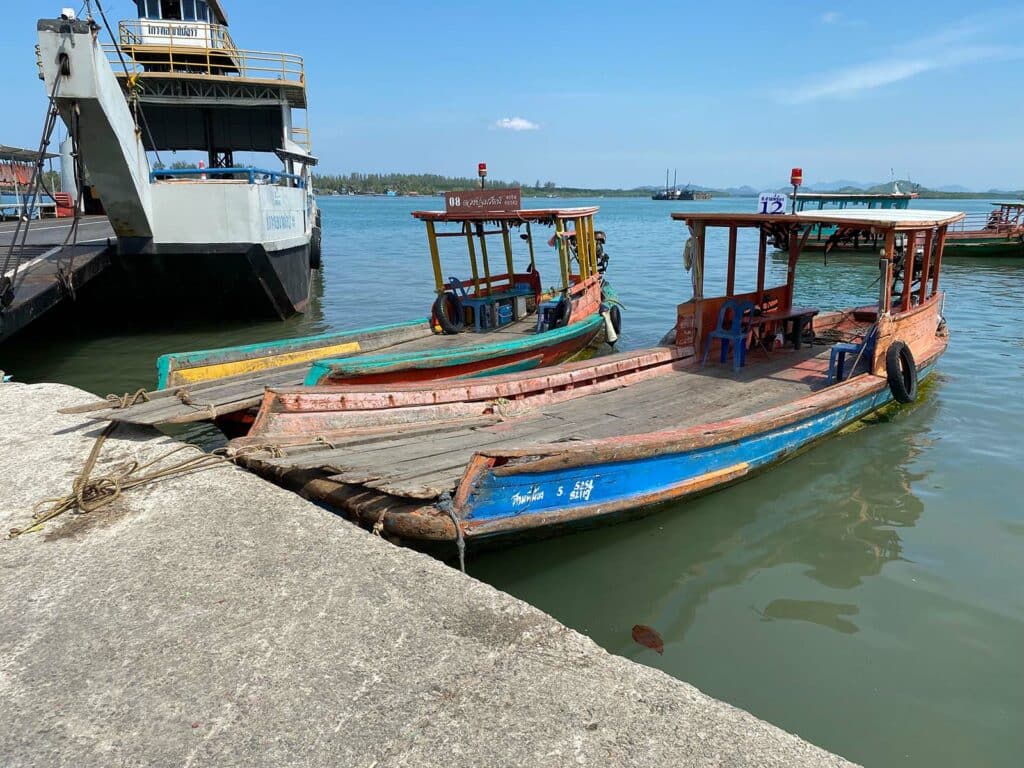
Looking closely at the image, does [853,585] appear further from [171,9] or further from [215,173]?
[171,9]

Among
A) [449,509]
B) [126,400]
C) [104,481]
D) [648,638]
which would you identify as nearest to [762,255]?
[648,638]

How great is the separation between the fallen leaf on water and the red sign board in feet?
21.9

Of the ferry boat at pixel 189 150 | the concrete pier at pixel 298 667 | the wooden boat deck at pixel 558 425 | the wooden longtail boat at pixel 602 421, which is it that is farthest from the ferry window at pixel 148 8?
the concrete pier at pixel 298 667

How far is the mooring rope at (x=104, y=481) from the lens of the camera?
4.43 m

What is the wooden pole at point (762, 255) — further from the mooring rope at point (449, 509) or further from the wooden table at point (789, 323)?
the mooring rope at point (449, 509)

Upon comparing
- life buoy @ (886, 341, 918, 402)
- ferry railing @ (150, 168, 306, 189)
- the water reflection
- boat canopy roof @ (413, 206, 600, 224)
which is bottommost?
the water reflection

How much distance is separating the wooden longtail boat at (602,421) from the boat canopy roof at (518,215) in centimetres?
237

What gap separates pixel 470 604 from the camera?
3480mm

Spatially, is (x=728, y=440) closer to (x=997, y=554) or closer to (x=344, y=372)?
(x=997, y=554)

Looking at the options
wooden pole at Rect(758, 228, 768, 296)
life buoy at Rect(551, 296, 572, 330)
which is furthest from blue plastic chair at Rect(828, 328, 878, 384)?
life buoy at Rect(551, 296, 572, 330)

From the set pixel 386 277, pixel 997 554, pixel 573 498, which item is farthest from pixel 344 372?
pixel 386 277

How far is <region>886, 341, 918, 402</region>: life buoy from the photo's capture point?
24.9 ft

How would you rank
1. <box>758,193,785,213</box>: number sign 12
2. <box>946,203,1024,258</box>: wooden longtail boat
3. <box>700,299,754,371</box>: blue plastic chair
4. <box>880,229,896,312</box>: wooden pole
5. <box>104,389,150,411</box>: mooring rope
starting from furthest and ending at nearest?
<box>946,203,1024,258</box>: wooden longtail boat < <box>700,299,754,371</box>: blue plastic chair < <box>758,193,785,213</box>: number sign 12 < <box>880,229,896,312</box>: wooden pole < <box>104,389,150,411</box>: mooring rope

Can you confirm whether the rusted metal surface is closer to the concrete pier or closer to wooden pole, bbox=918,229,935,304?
the concrete pier
